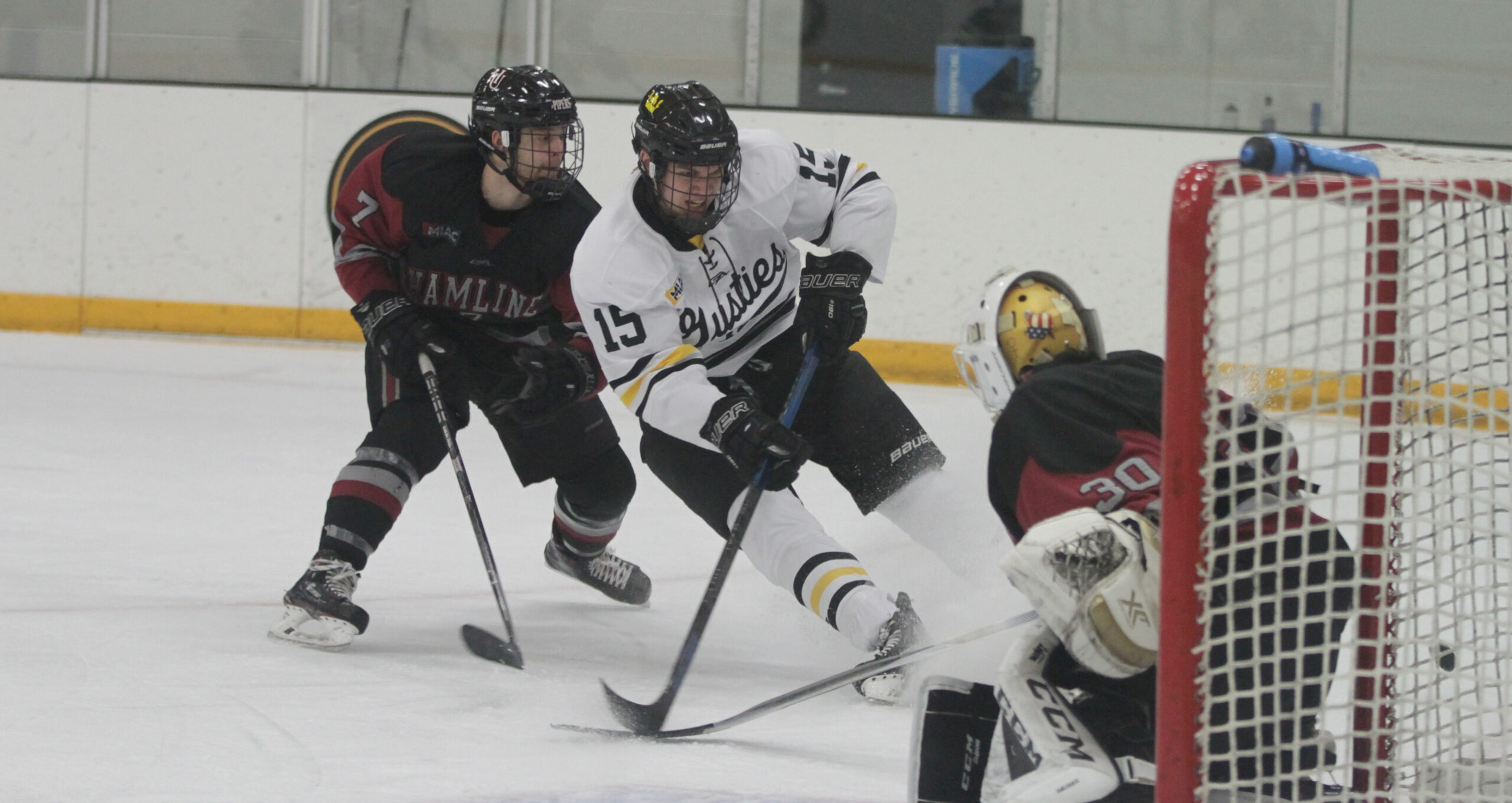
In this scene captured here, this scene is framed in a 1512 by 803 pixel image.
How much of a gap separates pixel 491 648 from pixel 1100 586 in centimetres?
130

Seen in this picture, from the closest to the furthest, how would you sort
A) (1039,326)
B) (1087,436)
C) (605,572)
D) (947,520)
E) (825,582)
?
(1087,436), (1039,326), (825,582), (947,520), (605,572)

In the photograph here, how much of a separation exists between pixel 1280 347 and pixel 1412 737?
2800 mm

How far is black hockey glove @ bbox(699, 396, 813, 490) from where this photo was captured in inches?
84.0

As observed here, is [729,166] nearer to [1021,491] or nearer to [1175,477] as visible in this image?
[1021,491]

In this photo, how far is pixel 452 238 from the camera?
2545 millimetres

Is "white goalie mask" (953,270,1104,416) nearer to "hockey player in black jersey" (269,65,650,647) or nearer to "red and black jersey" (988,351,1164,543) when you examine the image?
"red and black jersey" (988,351,1164,543)

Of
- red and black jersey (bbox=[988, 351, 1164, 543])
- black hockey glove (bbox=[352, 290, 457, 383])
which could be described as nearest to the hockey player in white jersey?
black hockey glove (bbox=[352, 290, 457, 383])

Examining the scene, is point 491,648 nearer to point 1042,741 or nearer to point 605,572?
point 605,572

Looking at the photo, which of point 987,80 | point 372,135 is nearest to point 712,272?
point 987,80

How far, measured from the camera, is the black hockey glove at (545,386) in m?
2.57

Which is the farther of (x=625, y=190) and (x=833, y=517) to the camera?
(x=833, y=517)

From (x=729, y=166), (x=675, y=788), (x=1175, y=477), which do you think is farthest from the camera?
(x=729, y=166)

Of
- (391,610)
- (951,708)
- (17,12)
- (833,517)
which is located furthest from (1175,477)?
(17,12)

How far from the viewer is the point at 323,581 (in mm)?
2416
